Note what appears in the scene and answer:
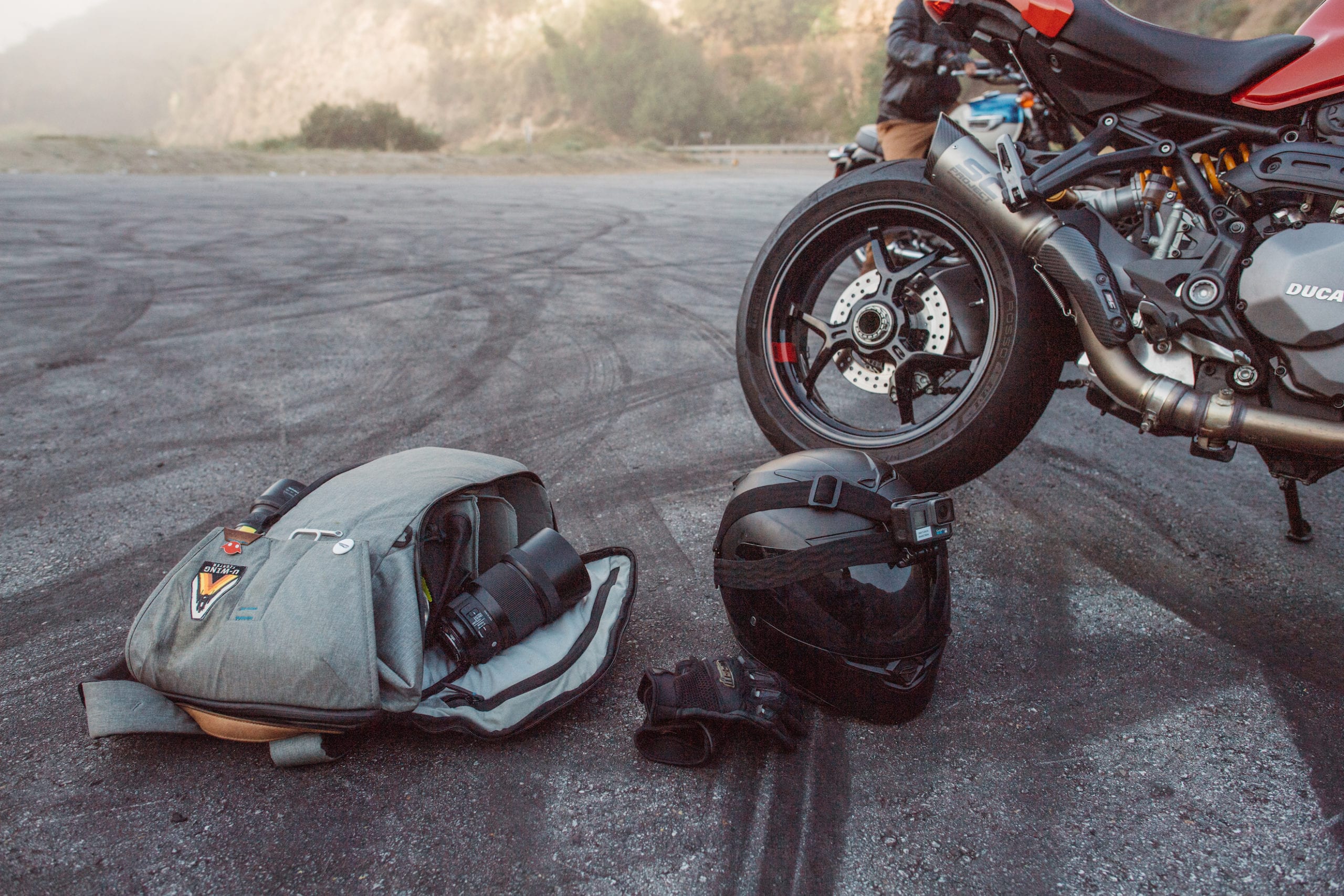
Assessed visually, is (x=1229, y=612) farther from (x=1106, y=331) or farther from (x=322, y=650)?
(x=322, y=650)

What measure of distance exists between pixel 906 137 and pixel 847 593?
398cm

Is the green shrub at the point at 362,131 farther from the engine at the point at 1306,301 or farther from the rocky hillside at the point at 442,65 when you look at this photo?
the engine at the point at 1306,301

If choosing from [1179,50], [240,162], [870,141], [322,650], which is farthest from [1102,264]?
[240,162]

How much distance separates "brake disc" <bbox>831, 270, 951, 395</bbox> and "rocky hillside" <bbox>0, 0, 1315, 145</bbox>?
2757cm

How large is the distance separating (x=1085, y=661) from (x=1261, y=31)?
29852 mm

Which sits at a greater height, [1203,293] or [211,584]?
[1203,293]

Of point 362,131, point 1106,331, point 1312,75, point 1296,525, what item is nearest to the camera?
point 1312,75

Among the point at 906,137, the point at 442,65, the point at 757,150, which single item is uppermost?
the point at 442,65

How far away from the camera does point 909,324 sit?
2.51 metres

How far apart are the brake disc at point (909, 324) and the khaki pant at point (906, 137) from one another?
2571 mm

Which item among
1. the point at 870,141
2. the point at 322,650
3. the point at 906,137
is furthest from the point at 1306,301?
the point at 870,141

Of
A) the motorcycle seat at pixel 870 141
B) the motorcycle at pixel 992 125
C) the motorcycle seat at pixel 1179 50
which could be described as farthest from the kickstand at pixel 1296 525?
the motorcycle seat at pixel 870 141

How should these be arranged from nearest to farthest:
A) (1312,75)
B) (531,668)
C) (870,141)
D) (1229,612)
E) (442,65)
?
(531,668)
(1312,75)
(1229,612)
(870,141)
(442,65)

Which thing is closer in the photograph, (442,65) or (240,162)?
(240,162)
